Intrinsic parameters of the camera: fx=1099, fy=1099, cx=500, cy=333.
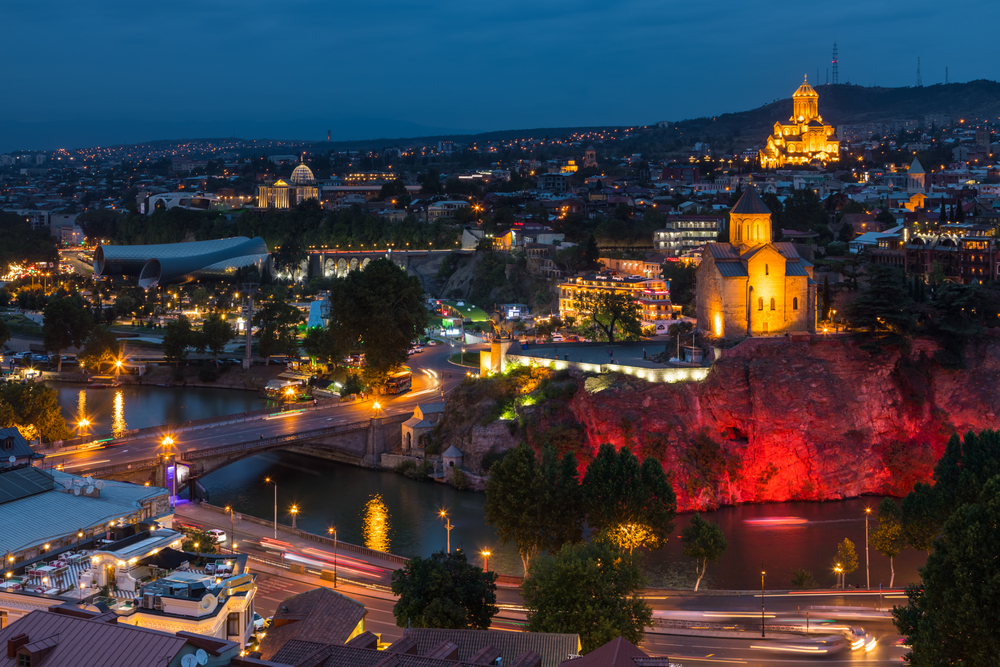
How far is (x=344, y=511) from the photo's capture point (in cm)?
2920

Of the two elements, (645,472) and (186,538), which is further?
(645,472)

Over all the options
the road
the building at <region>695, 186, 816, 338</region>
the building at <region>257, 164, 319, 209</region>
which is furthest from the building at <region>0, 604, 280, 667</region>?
the building at <region>257, 164, 319, 209</region>

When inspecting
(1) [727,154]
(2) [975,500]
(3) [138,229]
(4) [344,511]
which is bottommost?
(4) [344,511]

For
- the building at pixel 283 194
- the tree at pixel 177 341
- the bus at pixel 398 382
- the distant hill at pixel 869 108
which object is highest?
the distant hill at pixel 869 108

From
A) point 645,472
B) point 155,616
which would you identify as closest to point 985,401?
point 645,472

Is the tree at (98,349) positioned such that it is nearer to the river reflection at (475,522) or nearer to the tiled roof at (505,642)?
the river reflection at (475,522)

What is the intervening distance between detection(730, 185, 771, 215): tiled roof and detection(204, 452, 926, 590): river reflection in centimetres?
1029

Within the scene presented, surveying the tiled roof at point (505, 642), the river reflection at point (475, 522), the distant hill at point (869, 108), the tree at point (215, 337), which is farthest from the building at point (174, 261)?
the distant hill at point (869, 108)

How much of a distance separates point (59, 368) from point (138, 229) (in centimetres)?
4491

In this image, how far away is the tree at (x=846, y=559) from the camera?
2375 centimetres

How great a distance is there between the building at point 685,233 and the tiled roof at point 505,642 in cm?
4501

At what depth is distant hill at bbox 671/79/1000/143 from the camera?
14909 centimetres

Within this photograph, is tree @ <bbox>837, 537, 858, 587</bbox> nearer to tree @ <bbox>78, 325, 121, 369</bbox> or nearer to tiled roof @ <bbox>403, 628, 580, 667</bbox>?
tiled roof @ <bbox>403, 628, 580, 667</bbox>

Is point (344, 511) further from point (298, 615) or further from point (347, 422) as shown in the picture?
point (298, 615)
